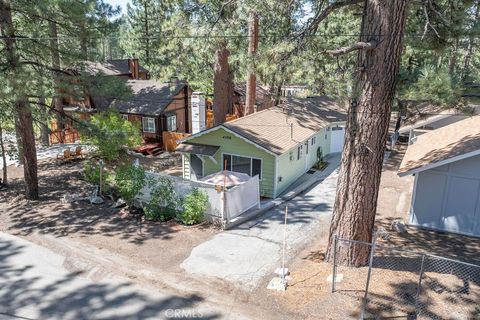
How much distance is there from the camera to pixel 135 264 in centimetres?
954

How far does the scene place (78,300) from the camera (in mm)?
8000

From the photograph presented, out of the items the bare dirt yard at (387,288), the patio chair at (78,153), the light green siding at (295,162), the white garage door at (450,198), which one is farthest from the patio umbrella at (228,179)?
the patio chair at (78,153)

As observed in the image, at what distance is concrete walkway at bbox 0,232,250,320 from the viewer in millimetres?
7527

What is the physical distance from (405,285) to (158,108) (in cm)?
1829

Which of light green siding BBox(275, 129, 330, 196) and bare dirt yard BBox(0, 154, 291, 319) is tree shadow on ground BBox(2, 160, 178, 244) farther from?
light green siding BBox(275, 129, 330, 196)

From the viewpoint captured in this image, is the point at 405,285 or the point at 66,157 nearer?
the point at 405,285

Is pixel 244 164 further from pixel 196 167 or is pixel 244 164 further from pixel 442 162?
pixel 442 162

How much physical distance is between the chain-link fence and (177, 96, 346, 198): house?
681cm

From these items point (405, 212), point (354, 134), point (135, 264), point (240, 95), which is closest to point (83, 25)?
point (135, 264)

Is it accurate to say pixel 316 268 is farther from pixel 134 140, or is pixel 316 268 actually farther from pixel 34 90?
pixel 134 140

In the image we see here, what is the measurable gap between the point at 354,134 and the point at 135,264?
244 inches

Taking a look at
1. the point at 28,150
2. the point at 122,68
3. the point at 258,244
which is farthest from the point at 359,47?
the point at 122,68

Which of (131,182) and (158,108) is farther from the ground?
(158,108)

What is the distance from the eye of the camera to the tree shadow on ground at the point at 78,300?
7.52 metres
